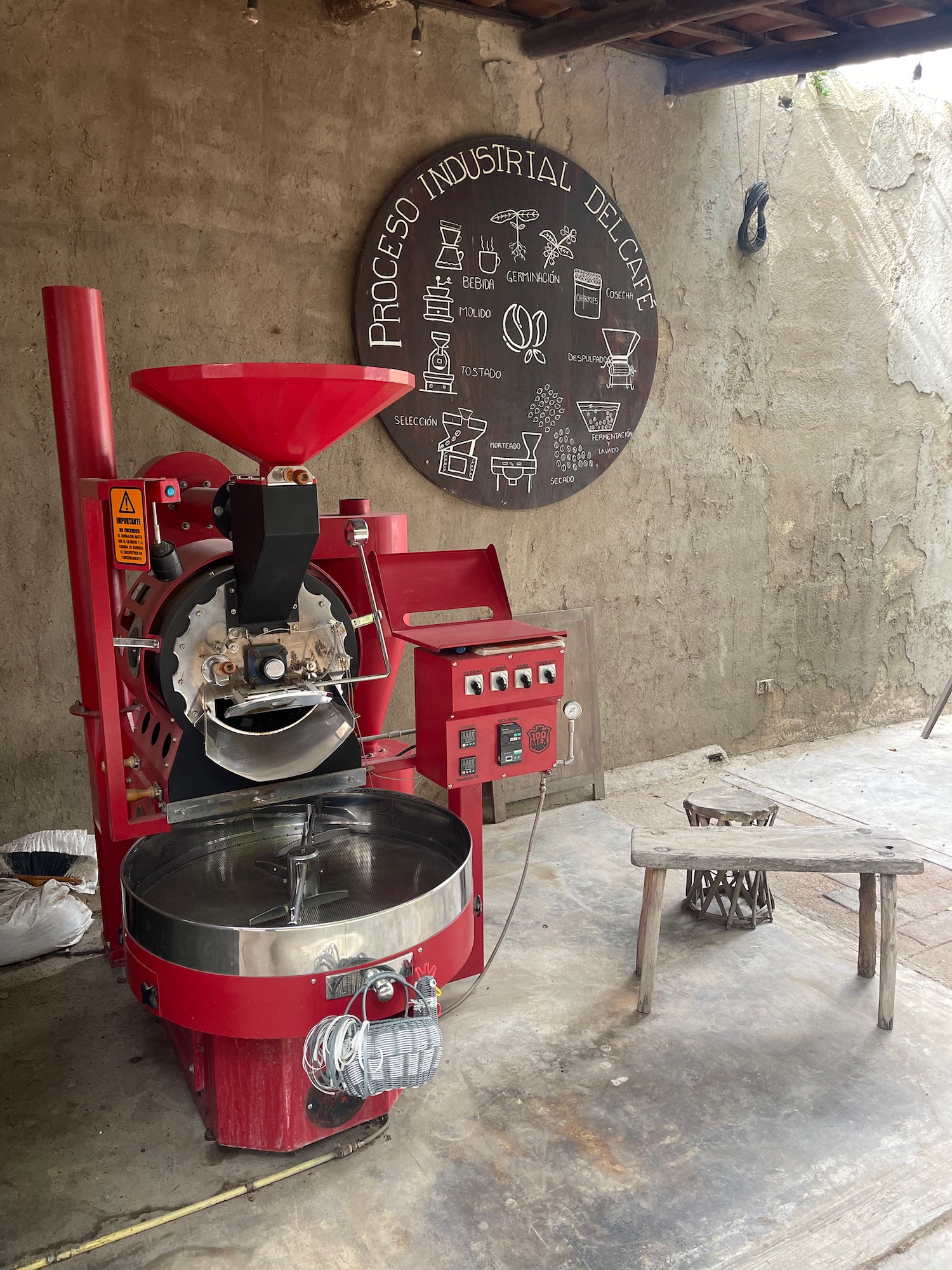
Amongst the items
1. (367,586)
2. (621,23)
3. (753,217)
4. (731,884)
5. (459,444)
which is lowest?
(731,884)

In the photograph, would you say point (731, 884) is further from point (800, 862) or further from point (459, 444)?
point (459, 444)

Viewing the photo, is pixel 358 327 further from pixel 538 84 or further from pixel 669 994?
pixel 669 994

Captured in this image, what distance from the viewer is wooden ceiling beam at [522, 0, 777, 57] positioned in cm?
370

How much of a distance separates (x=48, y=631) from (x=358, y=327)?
1763 millimetres

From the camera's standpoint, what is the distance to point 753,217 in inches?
203

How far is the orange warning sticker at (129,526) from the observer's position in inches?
93.0

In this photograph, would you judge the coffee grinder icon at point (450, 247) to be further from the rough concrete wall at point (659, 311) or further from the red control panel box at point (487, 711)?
the red control panel box at point (487, 711)

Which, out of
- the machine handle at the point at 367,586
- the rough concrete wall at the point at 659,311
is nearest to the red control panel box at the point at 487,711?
the machine handle at the point at 367,586

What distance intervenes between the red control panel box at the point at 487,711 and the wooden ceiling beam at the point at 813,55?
3.09 m

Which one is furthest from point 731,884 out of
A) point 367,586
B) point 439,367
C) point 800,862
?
point 439,367

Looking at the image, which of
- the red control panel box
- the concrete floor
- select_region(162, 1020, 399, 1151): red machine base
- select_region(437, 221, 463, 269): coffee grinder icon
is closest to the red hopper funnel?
the red control panel box

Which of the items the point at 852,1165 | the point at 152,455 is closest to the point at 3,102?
the point at 152,455

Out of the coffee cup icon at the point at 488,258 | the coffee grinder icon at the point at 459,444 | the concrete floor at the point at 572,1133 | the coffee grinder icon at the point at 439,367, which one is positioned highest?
the coffee cup icon at the point at 488,258

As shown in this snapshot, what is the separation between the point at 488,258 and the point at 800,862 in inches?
115
